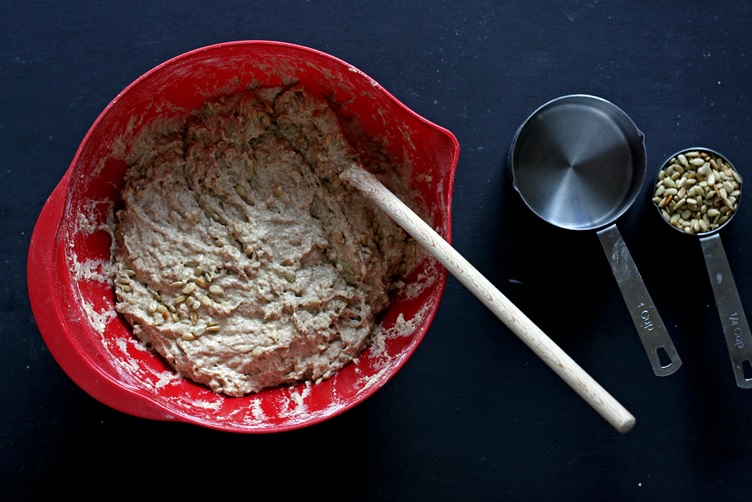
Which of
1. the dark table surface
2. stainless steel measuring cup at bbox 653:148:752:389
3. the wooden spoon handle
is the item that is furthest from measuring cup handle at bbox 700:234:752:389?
the wooden spoon handle

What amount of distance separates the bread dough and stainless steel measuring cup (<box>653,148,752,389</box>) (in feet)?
2.51

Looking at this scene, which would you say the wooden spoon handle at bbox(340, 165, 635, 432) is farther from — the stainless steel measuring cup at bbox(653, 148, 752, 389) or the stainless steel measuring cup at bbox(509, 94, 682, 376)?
the stainless steel measuring cup at bbox(653, 148, 752, 389)

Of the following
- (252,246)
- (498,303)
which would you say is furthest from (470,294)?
(252,246)

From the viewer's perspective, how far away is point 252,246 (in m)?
1.80

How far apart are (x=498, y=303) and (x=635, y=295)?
0.53 m

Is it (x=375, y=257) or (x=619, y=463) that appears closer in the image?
(x=375, y=257)

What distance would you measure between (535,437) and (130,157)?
139cm

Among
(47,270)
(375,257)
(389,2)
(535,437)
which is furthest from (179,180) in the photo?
(535,437)

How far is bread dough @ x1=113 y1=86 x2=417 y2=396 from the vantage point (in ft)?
5.85

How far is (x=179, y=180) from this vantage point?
183cm

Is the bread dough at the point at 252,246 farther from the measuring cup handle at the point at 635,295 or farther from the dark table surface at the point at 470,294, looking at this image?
the measuring cup handle at the point at 635,295

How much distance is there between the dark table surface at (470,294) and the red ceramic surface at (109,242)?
25 cm

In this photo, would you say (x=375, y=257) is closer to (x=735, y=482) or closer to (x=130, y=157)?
(x=130, y=157)

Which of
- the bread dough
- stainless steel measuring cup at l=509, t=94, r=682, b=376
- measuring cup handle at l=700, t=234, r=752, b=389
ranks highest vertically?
the bread dough
